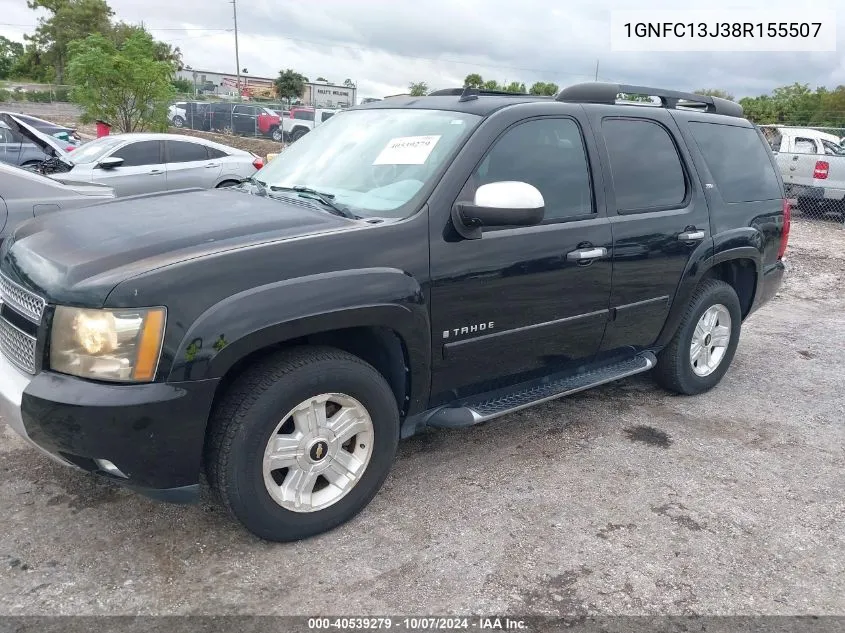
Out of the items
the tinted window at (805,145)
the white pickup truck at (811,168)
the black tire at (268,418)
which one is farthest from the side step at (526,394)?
the tinted window at (805,145)

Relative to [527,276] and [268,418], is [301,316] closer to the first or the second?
[268,418]

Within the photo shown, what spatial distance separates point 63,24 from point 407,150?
79.1m

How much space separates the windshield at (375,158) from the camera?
3.29 metres

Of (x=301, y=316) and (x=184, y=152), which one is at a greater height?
(x=184, y=152)

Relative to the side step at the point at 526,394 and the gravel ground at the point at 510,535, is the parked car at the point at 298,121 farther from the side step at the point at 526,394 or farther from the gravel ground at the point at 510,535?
the gravel ground at the point at 510,535

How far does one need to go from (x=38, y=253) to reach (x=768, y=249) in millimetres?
4495

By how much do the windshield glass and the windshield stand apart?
770 centimetres

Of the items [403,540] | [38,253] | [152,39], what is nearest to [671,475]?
[403,540]

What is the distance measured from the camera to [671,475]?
12.2 feet

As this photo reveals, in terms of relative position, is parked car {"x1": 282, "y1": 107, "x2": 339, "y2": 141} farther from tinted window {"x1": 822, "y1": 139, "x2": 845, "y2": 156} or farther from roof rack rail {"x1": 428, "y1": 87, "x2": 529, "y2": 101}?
roof rack rail {"x1": 428, "y1": 87, "x2": 529, "y2": 101}

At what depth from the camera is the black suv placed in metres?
2.51

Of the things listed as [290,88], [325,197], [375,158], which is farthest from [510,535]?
→ [290,88]

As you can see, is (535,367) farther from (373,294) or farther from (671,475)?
(373,294)

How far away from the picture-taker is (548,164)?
144 inches
